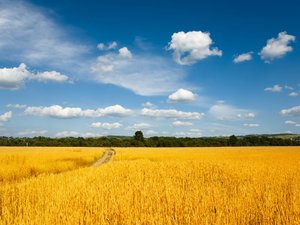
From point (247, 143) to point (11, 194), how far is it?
102 meters

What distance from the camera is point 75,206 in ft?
19.9

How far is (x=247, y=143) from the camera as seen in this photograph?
10388 centimetres

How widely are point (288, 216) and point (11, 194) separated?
636cm

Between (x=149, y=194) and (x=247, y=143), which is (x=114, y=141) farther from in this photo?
(x=149, y=194)

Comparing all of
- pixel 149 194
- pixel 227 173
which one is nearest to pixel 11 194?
A: pixel 149 194

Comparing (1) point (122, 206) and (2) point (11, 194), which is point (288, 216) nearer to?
(1) point (122, 206)

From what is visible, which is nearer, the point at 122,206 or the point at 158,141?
the point at 122,206

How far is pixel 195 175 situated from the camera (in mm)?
12211

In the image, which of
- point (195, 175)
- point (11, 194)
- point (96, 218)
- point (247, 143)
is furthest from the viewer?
point (247, 143)

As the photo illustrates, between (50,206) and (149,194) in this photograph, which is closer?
(50,206)

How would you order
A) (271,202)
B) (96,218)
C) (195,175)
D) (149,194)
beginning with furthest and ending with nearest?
1. (195,175)
2. (149,194)
3. (271,202)
4. (96,218)

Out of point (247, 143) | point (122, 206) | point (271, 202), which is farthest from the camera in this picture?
point (247, 143)

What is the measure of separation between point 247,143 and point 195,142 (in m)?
16.4

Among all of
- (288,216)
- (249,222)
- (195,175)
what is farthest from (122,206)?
(195,175)
